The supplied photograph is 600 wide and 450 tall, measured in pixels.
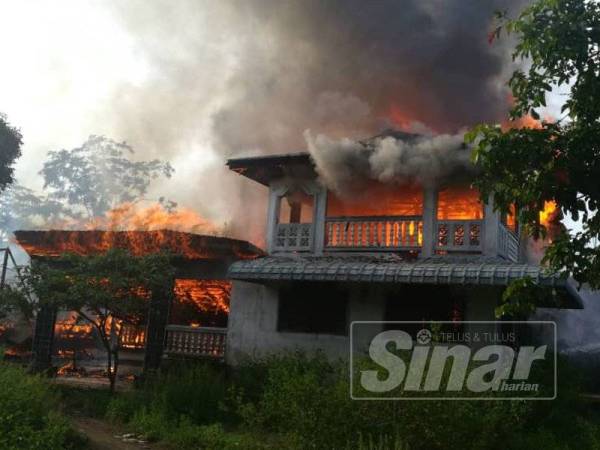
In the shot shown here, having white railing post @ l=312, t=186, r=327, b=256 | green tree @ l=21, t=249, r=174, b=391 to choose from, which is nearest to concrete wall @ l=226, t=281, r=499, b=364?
white railing post @ l=312, t=186, r=327, b=256

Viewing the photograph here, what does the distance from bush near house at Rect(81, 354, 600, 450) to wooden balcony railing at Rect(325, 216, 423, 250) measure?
10.8 ft

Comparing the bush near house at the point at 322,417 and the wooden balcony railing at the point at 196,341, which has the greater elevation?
the wooden balcony railing at the point at 196,341

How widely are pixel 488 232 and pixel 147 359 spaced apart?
380 inches

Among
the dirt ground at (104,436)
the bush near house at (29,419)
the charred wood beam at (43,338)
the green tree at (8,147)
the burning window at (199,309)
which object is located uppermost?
the green tree at (8,147)

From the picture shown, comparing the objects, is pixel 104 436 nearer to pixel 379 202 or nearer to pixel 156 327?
pixel 156 327

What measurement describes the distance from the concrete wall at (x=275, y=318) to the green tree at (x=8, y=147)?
1456 cm

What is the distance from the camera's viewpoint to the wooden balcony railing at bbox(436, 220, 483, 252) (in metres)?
14.0

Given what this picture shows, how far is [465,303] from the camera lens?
13625 millimetres

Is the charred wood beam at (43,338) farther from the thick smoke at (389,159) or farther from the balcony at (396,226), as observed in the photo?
the thick smoke at (389,159)

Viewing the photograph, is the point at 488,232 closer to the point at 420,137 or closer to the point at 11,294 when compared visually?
the point at 420,137

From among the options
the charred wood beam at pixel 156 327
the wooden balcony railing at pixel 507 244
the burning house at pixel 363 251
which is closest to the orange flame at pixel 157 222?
the charred wood beam at pixel 156 327

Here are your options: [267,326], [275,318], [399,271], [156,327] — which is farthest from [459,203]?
[156,327]

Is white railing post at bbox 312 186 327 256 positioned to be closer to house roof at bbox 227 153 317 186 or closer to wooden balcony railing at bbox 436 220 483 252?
house roof at bbox 227 153 317 186

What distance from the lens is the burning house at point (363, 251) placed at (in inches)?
533
